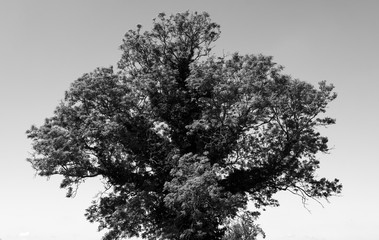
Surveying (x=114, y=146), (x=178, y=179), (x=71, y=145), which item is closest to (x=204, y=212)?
(x=178, y=179)

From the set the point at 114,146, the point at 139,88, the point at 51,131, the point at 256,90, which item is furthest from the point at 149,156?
the point at 256,90

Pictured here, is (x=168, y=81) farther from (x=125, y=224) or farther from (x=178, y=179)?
(x=125, y=224)

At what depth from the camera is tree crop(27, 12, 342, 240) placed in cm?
2578

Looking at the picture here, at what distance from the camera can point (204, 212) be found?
24.1m

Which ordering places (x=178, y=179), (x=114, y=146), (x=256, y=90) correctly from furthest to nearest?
(x=114, y=146) < (x=256, y=90) < (x=178, y=179)

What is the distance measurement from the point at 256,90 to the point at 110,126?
33.3ft

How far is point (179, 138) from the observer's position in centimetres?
2900

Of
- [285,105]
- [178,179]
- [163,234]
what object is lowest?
[163,234]

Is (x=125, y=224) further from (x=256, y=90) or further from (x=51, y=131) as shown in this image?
(x=256, y=90)

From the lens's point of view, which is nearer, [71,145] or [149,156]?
[71,145]

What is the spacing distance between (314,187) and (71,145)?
18074mm

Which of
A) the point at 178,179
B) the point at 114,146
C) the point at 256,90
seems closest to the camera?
the point at 178,179

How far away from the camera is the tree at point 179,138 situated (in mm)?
25781

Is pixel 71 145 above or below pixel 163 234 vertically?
above
